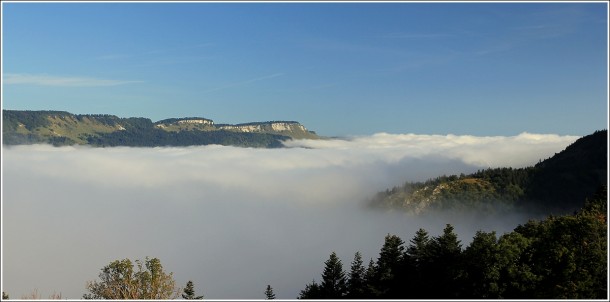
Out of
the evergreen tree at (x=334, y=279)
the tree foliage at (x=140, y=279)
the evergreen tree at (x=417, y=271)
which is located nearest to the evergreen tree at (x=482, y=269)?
the evergreen tree at (x=417, y=271)

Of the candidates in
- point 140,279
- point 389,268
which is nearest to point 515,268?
point 389,268

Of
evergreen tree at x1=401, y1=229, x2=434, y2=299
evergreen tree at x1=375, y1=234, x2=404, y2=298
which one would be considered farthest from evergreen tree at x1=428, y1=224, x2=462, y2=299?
evergreen tree at x1=375, y1=234, x2=404, y2=298

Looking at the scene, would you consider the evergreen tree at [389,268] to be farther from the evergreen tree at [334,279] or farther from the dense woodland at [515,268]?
the evergreen tree at [334,279]

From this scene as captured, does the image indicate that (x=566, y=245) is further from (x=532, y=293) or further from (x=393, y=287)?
(x=393, y=287)

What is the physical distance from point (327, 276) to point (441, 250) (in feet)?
50.5

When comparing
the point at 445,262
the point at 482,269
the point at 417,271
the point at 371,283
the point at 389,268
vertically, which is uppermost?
the point at 482,269

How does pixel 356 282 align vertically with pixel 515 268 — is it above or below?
below

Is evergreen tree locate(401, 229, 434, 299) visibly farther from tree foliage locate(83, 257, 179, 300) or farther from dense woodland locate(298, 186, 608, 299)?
tree foliage locate(83, 257, 179, 300)

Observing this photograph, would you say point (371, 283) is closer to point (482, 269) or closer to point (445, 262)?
point (445, 262)

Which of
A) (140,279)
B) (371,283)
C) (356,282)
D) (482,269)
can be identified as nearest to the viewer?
(482,269)

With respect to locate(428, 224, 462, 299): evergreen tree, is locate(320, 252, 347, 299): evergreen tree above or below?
below

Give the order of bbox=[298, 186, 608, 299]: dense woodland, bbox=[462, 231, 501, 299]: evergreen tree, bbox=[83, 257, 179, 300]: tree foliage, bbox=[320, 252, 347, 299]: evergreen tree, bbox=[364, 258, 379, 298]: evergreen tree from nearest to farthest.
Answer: bbox=[298, 186, 608, 299]: dense woodland
bbox=[462, 231, 501, 299]: evergreen tree
bbox=[83, 257, 179, 300]: tree foliage
bbox=[364, 258, 379, 298]: evergreen tree
bbox=[320, 252, 347, 299]: evergreen tree

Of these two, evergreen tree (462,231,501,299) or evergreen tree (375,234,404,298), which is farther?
evergreen tree (375,234,404,298)

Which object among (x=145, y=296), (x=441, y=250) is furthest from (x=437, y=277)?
(x=145, y=296)
